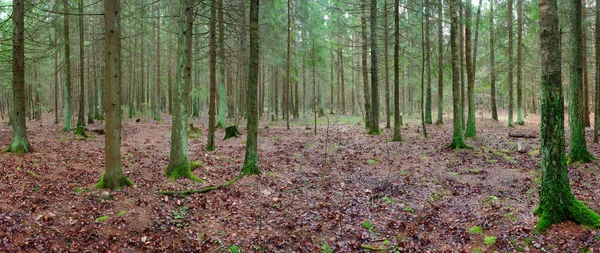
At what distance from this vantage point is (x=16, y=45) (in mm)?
10141

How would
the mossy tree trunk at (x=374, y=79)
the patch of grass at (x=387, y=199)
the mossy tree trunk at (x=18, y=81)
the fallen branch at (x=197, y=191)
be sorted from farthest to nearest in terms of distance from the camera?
the mossy tree trunk at (x=374, y=79) < the mossy tree trunk at (x=18, y=81) < the patch of grass at (x=387, y=199) < the fallen branch at (x=197, y=191)

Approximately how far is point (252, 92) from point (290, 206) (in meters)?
3.31

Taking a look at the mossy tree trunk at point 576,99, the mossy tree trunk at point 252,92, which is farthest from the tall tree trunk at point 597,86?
the mossy tree trunk at point 252,92

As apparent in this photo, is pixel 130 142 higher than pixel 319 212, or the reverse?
pixel 130 142

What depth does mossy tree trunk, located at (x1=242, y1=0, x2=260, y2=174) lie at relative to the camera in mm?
8975

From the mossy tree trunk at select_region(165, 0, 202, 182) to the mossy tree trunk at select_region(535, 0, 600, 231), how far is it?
7.83m

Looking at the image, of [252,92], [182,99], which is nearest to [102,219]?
[182,99]

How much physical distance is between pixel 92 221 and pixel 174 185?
238cm

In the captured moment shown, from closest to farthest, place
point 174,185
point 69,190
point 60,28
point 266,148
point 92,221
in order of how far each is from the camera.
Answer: point 92,221 < point 69,190 < point 174,185 < point 266,148 < point 60,28

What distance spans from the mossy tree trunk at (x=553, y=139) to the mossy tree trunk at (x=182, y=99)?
783cm

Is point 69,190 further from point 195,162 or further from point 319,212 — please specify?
point 319,212

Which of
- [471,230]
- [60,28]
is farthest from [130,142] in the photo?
[471,230]

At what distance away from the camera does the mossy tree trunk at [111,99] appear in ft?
23.9

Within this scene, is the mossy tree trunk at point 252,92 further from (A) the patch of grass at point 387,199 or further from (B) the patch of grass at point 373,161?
(B) the patch of grass at point 373,161
